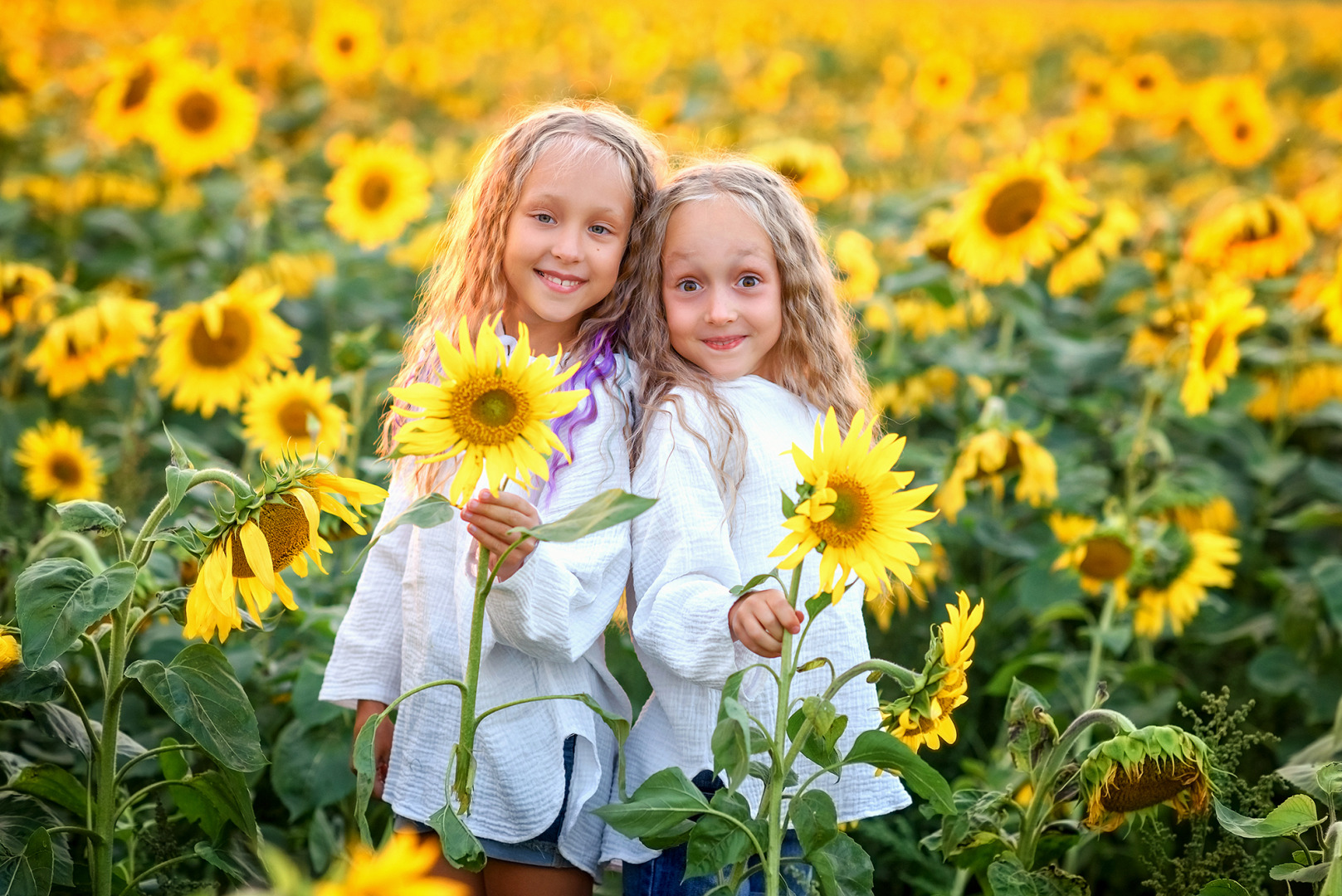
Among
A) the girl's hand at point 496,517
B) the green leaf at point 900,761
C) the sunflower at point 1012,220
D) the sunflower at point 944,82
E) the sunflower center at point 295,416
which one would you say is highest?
the sunflower at point 944,82

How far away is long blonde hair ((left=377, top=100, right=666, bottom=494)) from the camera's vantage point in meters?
1.76

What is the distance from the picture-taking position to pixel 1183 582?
234cm

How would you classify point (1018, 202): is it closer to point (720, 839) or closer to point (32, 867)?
point (720, 839)

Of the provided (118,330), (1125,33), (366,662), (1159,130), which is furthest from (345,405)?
(1125,33)

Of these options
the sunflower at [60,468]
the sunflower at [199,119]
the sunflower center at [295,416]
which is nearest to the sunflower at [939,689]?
the sunflower center at [295,416]

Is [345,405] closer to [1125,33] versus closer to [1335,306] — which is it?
[1335,306]

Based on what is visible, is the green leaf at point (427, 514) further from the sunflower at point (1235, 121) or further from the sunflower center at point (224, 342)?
the sunflower at point (1235, 121)

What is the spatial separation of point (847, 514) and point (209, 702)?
0.78m

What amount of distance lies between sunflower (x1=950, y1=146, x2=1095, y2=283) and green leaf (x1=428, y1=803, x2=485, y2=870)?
79.2 inches

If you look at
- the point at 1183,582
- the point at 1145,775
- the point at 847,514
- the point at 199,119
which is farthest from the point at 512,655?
the point at 199,119

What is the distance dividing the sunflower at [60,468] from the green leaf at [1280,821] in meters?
2.23

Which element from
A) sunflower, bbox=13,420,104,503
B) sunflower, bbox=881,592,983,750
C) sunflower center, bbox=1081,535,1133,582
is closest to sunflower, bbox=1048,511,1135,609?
sunflower center, bbox=1081,535,1133,582

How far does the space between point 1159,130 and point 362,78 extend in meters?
3.77

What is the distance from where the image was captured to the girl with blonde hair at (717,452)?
62.6 inches
